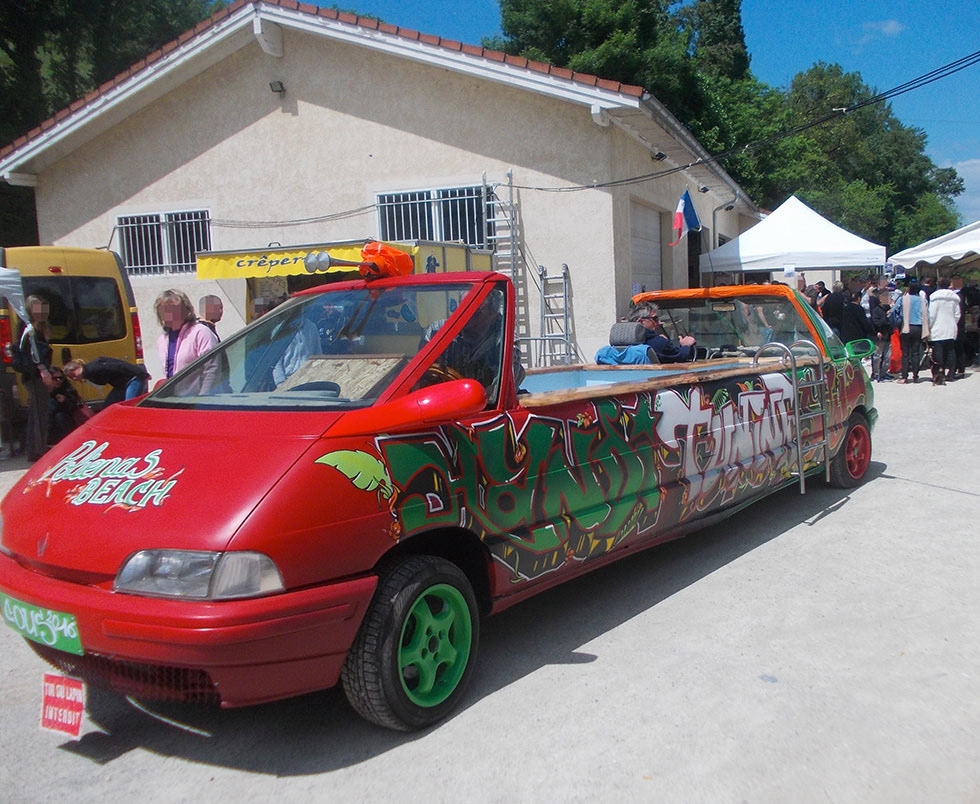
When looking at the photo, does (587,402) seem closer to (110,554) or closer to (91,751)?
(110,554)

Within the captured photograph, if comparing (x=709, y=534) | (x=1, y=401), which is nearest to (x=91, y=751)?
(x=709, y=534)

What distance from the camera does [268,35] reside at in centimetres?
1320

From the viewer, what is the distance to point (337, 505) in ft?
9.73

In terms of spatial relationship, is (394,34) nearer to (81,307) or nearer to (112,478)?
(81,307)

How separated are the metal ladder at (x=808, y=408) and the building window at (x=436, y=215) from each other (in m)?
7.13

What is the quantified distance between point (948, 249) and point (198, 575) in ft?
60.5

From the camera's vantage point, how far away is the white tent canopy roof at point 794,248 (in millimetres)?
15430

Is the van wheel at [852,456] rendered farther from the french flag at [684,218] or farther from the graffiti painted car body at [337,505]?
the french flag at [684,218]

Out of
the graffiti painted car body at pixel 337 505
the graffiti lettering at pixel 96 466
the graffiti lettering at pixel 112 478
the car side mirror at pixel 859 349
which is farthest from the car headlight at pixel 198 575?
the car side mirror at pixel 859 349

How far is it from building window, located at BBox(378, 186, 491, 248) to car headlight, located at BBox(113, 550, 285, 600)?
34.5 feet

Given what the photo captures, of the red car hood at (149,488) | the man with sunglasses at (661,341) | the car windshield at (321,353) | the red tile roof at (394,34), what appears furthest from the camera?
the red tile roof at (394,34)

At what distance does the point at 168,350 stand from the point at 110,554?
4.51m

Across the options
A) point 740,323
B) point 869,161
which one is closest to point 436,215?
point 740,323

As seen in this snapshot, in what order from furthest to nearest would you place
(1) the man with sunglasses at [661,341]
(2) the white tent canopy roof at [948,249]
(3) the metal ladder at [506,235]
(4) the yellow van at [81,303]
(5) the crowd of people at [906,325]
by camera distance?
1. (2) the white tent canopy roof at [948,249]
2. (5) the crowd of people at [906,325]
3. (3) the metal ladder at [506,235]
4. (4) the yellow van at [81,303]
5. (1) the man with sunglasses at [661,341]
